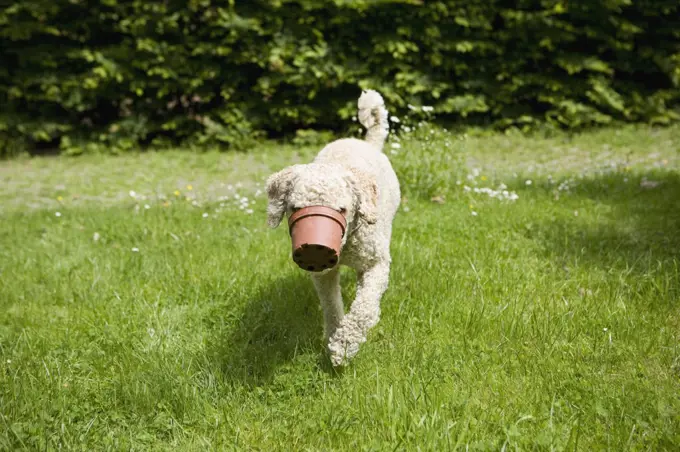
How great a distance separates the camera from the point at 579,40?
9641mm

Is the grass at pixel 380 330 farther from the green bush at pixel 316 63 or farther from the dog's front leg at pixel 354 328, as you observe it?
the green bush at pixel 316 63

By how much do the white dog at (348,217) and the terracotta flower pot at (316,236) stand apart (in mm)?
77

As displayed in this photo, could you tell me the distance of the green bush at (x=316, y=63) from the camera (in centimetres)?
913

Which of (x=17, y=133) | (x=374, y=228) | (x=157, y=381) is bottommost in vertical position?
(x=17, y=133)

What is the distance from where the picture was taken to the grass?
2.38 metres

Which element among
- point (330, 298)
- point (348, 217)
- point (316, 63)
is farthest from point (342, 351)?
point (316, 63)

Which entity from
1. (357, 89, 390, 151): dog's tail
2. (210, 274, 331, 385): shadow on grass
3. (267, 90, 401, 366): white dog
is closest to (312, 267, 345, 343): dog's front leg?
(267, 90, 401, 366): white dog

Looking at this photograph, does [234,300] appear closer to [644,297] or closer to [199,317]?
[199,317]

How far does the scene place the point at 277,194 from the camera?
2.71 m

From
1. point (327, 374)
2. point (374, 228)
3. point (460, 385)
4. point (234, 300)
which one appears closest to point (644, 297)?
point (460, 385)

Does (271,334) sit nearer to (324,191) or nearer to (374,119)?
(324,191)

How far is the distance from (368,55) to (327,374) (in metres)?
7.30

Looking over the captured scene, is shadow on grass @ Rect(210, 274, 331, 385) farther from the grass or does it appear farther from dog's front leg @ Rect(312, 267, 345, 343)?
dog's front leg @ Rect(312, 267, 345, 343)

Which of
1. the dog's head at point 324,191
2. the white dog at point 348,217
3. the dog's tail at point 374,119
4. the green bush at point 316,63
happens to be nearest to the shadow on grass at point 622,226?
the dog's tail at point 374,119
